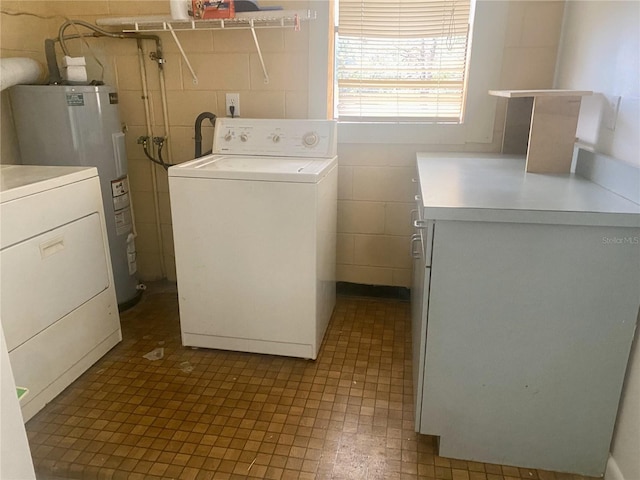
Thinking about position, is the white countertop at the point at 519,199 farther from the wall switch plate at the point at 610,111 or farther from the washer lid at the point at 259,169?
the washer lid at the point at 259,169

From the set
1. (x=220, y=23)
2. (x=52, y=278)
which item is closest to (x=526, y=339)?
(x=52, y=278)

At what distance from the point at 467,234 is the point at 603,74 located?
0.96m

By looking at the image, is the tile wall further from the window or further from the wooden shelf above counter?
the wooden shelf above counter

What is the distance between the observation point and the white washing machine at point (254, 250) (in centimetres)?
195

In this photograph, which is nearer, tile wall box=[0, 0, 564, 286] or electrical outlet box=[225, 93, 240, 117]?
tile wall box=[0, 0, 564, 286]

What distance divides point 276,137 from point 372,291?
1.07 meters

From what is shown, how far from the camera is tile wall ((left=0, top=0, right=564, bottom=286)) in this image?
2398mm

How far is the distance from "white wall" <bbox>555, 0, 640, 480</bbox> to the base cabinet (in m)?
0.05

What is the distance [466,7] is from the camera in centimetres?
231

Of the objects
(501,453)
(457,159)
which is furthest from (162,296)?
(501,453)

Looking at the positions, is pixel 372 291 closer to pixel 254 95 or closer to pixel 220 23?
pixel 254 95

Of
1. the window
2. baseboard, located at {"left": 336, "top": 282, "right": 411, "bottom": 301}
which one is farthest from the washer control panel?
baseboard, located at {"left": 336, "top": 282, "right": 411, "bottom": 301}

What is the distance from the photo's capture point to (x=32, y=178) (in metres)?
1.84

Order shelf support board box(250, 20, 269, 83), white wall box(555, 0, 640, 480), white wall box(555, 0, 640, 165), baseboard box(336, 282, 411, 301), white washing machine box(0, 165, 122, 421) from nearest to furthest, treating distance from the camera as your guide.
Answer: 1. white wall box(555, 0, 640, 480)
2. white wall box(555, 0, 640, 165)
3. white washing machine box(0, 165, 122, 421)
4. shelf support board box(250, 20, 269, 83)
5. baseboard box(336, 282, 411, 301)
